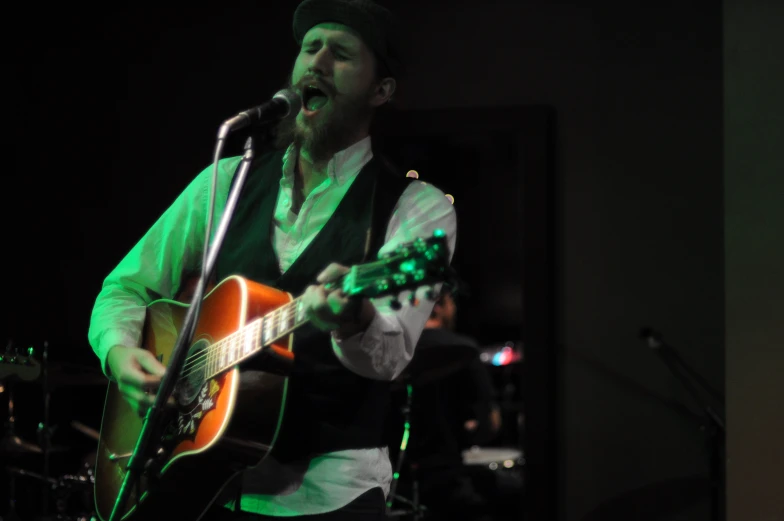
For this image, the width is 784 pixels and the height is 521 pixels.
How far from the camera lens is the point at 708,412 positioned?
3.89 metres

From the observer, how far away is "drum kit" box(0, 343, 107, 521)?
2.94 meters

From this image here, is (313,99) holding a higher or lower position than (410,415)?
higher

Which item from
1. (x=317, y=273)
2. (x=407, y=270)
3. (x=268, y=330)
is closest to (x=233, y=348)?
(x=268, y=330)

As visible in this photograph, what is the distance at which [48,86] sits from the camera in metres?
4.24

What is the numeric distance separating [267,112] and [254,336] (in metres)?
0.47

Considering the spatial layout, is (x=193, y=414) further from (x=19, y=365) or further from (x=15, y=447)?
(x=15, y=447)

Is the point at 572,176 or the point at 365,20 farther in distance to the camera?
the point at 572,176

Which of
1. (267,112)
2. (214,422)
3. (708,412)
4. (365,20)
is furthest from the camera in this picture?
(708,412)

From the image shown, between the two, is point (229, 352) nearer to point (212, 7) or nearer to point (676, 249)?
point (676, 249)

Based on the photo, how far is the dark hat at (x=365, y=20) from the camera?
212 centimetres

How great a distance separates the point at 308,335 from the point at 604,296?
255cm

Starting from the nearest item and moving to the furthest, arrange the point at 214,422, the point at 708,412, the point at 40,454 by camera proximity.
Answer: the point at 214,422
the point at 40,454
the point at 708,412

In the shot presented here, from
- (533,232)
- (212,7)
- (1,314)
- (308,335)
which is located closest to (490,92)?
(533,232)

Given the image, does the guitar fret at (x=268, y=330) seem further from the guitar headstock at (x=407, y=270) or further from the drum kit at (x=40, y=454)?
the drum kit at (x=40, y=454)
